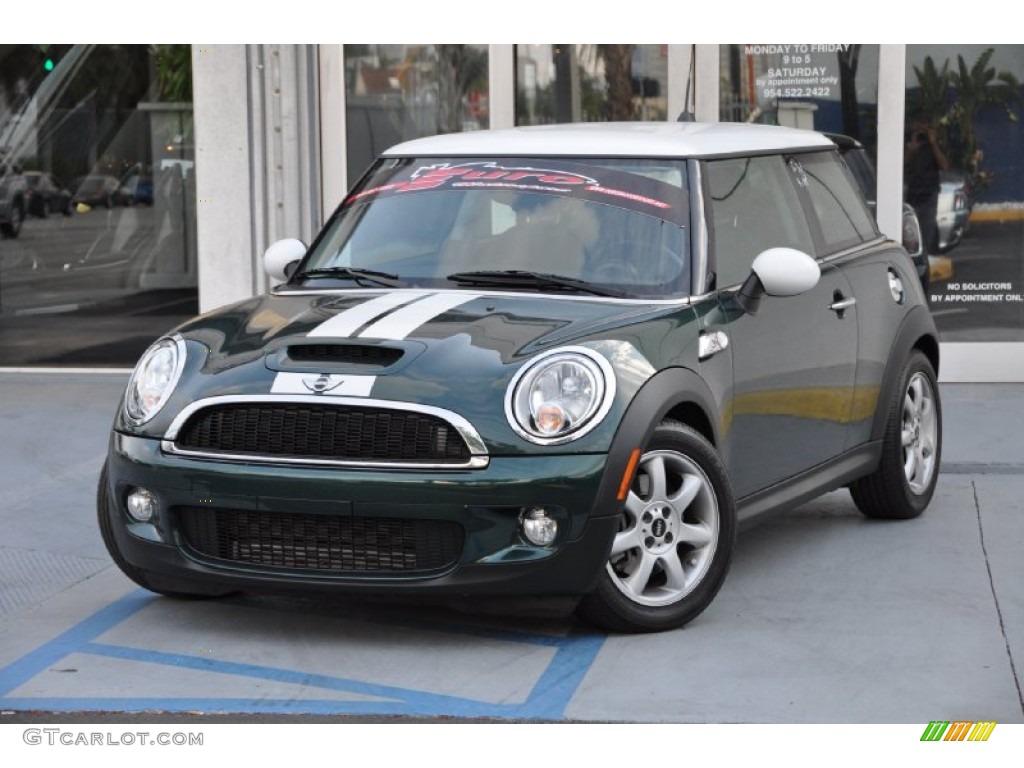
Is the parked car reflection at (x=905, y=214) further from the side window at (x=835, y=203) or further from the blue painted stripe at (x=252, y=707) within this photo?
the blue painted stripe at (x=252, y=707)

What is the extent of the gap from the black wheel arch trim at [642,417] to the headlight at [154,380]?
1.35 m

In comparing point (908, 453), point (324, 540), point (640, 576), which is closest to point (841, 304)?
point (908, 453)

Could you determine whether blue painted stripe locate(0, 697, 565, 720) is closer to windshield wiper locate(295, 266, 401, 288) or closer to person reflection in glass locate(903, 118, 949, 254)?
windshield wiper locate(295, 266, 401, 288)

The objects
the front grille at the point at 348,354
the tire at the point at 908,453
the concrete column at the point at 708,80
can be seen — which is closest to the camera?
the front grille at the point at 348,354

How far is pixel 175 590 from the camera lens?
19.5ft

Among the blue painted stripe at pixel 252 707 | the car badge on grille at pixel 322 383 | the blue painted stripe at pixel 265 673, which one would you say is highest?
the car badge on grille at pixel 322 383

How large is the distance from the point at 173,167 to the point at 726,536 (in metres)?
6.96

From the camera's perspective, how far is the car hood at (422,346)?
5344 mm

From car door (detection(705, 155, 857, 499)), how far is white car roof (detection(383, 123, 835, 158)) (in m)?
0.08

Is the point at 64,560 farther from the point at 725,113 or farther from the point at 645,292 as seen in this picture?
the point at 725,113

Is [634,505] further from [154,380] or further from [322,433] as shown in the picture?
[154,380]

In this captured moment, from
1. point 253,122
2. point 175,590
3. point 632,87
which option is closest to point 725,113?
point 632,87

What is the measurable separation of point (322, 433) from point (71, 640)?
1079 mm

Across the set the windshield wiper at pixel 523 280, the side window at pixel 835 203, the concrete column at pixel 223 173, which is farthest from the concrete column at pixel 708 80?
the windshield wiper at pixel 523 280
